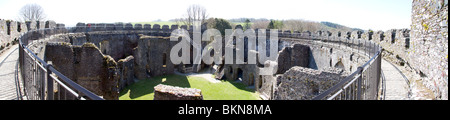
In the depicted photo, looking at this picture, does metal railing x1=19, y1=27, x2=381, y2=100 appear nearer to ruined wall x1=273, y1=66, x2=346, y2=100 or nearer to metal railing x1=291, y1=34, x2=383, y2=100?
metal railing x1=291, y1=34, x2=383, y2=100

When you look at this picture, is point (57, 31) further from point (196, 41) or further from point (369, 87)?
point (369, 87)

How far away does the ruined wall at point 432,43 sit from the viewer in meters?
4.91

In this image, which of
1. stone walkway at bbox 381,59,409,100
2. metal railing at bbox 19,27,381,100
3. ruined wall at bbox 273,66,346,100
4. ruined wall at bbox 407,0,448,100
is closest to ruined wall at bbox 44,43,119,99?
metal railing at bbox 19,27,381,100

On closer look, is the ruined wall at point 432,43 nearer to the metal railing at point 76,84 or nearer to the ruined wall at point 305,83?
the metal railing at point 76,84

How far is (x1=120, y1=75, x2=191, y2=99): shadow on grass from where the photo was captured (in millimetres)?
17938

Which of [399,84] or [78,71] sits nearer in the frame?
[399,84]

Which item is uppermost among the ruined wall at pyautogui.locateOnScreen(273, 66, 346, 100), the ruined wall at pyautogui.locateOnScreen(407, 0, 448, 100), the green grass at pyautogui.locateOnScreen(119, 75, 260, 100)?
the ruined wall at pyautogui.locateOnScreen(407, 0, 448, 100)

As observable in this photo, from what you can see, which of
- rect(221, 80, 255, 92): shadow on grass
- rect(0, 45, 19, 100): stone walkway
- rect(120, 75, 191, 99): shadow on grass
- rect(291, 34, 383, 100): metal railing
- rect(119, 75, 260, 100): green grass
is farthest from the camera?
rect(221, 80, 255, 92): shadow on grass

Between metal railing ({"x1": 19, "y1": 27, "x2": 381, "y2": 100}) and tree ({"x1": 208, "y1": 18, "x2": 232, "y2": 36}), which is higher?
tree ({"x1": 208, "y1": 18, "x2": 232, "y2": 36})

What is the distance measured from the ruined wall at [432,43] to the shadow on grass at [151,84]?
1490cm

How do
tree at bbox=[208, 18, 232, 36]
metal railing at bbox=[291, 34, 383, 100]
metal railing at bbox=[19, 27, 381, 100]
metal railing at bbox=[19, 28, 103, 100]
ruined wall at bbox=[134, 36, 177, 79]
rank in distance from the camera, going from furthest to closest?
tree at bbox=[208, 18, 232, 36]
ruined wall at bbox=[134, 36, 177, 79]
metal railing at bbox=[291, 34, 383, 100]
metal railing at bbox=[19, 27, 381, 100]
metal railing at bbox=[19, 28, 103, 100]
